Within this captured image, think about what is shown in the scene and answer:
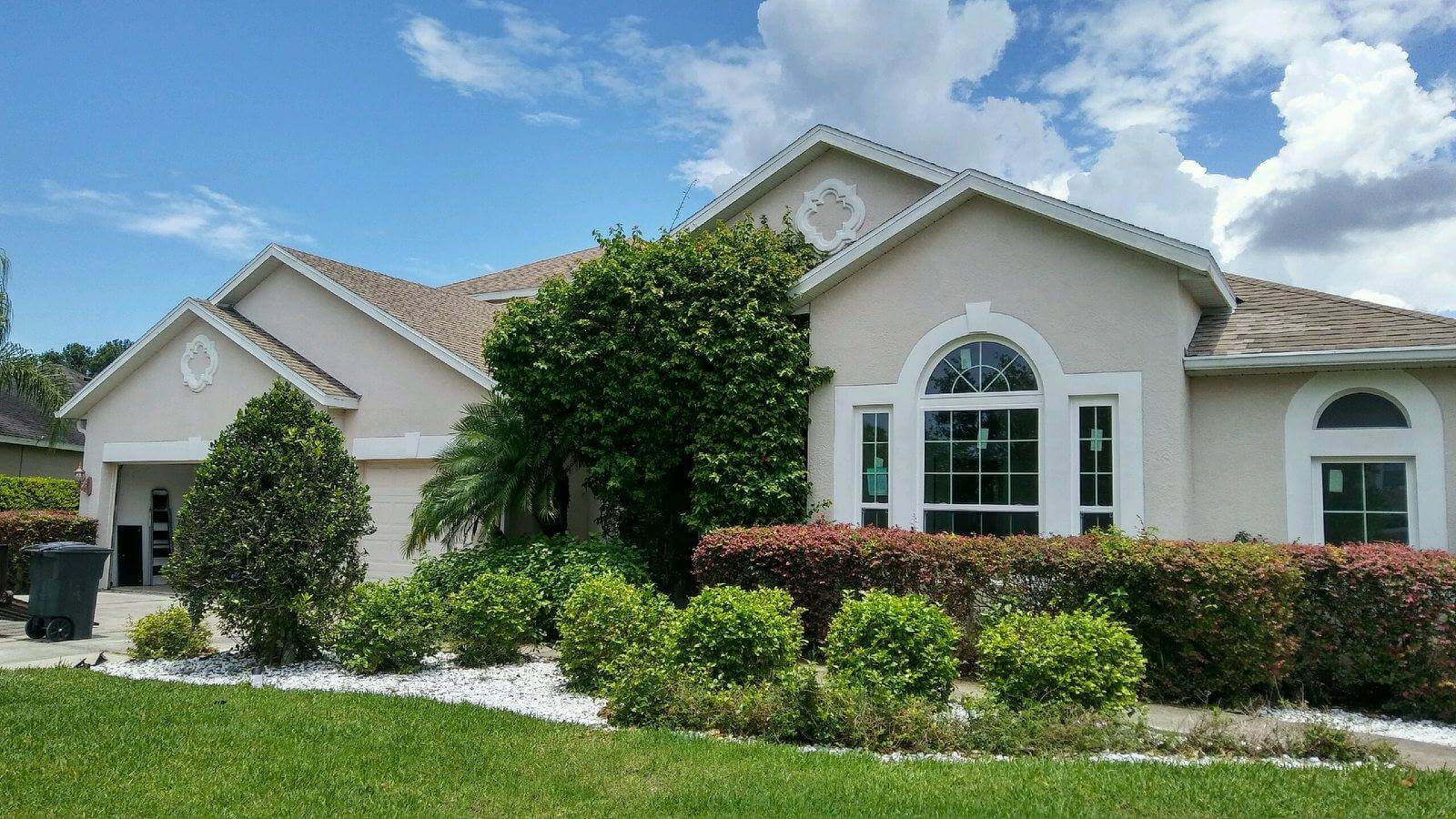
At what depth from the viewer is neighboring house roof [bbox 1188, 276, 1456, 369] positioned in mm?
9672

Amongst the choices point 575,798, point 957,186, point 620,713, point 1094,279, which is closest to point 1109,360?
point 1094,279

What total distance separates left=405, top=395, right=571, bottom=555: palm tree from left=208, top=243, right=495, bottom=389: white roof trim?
3.65 ft

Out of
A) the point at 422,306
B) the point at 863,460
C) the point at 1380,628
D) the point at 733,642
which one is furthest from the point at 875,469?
the point at 422,306

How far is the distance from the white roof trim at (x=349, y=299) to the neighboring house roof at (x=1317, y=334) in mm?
9656

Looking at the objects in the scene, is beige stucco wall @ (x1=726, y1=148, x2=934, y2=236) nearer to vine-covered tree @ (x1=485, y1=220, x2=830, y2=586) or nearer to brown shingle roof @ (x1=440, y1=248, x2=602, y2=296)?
vine-covered tree @ (x1=485, y1=220, x2=830, y2=586)

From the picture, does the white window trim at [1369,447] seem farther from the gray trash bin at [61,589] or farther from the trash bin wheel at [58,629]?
the trash bin wheel at [58,629]

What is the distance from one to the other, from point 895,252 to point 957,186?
109cm

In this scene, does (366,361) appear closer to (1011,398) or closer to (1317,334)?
(1011,398)

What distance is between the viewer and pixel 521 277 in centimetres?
2083

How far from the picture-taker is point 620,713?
23.9 feet

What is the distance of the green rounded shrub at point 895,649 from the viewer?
24.6 ft

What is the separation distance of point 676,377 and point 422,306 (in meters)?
7.63

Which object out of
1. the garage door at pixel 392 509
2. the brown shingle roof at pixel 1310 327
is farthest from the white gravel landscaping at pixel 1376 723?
the garage door at pixel 392 509

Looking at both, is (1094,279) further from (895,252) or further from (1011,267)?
(895,252)
